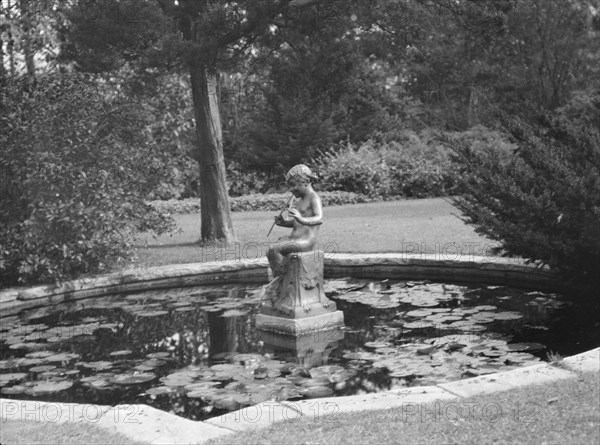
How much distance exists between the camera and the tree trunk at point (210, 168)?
43.1 feet

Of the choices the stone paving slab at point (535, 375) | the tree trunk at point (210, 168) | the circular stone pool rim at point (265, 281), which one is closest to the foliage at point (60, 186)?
the circular stone pool rim at point (265, 281)

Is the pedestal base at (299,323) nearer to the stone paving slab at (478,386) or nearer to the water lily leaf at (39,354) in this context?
the water lily leaf at (39,354)

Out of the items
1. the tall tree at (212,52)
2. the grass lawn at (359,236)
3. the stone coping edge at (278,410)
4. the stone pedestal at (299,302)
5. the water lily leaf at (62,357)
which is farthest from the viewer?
the grass lawn at (359,236)

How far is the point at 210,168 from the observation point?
1322cm

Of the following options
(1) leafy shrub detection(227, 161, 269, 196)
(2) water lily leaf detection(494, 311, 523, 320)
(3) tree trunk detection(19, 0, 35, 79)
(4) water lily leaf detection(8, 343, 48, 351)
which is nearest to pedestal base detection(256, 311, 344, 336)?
(2) water lily leaf detection(494, 311, 523, 320)

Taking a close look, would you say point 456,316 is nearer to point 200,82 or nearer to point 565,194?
point 565,194

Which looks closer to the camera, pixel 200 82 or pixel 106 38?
pixel 106 38

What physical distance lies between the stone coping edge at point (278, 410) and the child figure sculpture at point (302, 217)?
2790mm

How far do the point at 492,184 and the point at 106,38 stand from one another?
660cm

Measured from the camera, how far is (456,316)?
26.0 feet

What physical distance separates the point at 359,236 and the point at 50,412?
922 cm

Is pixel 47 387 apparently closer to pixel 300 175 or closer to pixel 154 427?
pixel 154 427

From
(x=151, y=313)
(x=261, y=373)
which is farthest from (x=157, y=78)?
(x=261, y=373)

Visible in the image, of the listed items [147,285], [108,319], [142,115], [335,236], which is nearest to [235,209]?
[335,236]
